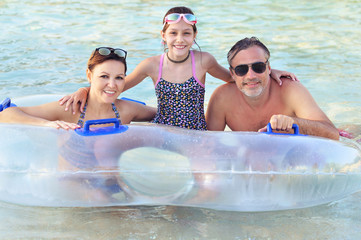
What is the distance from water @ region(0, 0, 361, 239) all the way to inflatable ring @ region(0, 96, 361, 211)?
14 cm

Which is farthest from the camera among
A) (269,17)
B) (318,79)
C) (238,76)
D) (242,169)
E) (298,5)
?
(298,5)

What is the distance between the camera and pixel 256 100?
362cm

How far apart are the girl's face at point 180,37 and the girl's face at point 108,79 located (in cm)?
55

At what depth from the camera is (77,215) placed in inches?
118

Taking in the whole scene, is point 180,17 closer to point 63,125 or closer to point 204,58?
point 204,58

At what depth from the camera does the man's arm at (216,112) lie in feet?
12.3

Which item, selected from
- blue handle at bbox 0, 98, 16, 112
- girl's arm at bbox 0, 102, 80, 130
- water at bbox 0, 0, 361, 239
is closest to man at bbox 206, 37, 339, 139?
water at bbox 0, 0, 361, 239

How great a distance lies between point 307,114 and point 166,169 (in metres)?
1.22

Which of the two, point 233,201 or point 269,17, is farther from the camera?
point 269,17

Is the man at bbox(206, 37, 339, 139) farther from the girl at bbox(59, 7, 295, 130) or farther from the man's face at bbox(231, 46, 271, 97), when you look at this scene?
the girl at bbox(59, 7, 295, 130)

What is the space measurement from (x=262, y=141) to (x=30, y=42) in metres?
6.48

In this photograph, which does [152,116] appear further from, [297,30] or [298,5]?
[298,5]

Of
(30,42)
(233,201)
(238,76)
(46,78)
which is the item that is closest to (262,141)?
(233,201)

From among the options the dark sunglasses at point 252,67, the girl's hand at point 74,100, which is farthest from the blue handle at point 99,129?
the dark sunglasses at point 252,67
